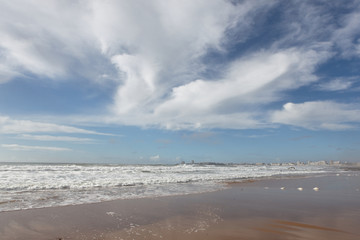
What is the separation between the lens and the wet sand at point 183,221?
5.69m

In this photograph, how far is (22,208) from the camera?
8.30m

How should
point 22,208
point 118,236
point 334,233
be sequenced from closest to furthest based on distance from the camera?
point 118,236 < point 334,233 < point 22,208

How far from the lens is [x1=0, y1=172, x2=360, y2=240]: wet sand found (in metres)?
5.69

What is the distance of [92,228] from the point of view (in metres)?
6.16

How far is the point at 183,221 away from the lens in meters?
6.95

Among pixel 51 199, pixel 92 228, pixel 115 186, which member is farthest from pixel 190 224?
pixel 115 186

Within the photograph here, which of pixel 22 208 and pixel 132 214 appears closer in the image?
pixel 132 214

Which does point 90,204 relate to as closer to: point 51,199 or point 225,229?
point 51,199

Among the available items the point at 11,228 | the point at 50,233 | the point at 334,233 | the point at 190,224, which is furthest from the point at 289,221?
the point at 11,228

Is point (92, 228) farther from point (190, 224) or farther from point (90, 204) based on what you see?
point (90, 204)

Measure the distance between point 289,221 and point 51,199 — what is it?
31.5 feet

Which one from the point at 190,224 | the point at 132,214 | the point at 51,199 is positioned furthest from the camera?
the point at 51,199

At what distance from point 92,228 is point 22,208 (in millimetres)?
3990

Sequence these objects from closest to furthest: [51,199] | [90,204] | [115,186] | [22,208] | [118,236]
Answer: [118,236], [22,208], [90,204], [51,199], [115,186]
